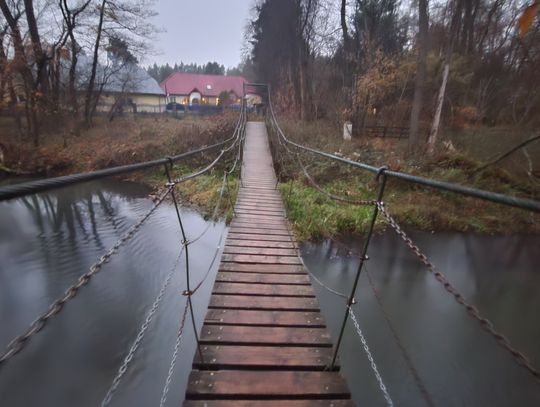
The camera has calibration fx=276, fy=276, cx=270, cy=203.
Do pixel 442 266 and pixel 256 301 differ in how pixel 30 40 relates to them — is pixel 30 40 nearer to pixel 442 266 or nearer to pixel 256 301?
pixel 256 301

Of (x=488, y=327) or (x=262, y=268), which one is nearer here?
(x=488, y=327)

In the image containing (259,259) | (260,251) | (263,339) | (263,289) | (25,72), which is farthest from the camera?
(25,72)

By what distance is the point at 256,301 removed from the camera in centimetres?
210

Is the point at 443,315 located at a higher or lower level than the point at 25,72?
lower

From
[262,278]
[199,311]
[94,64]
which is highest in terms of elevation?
[94,64]

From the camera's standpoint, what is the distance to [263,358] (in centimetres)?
165

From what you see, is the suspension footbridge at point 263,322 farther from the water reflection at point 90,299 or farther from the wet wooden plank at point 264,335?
the water reflection at point 90,299

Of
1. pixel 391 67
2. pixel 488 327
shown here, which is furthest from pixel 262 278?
pixel 391 67

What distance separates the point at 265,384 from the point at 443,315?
3.72 metres

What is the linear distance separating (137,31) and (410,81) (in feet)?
43.5

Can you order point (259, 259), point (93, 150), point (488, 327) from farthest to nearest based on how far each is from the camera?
1. point (93, 150)
2. point (259, 259)
3. point (488, 327)

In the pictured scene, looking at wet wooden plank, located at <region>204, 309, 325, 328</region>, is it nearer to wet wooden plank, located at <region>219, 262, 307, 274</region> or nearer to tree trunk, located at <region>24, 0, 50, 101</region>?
wet wooden plank, located at <region>219, 262, 307, 274</region>

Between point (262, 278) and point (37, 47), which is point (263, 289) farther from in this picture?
point (37, 47)

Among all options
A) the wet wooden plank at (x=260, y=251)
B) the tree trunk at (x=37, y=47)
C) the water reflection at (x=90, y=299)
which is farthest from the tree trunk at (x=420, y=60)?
the tree trunk at (x=37, y=47)
